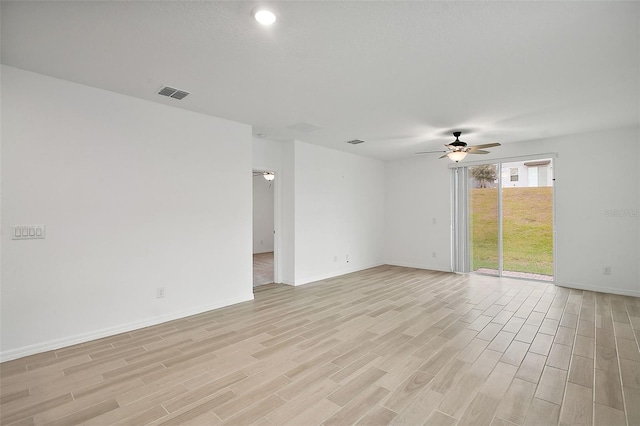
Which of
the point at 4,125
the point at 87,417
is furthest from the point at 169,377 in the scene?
the point at 4,125

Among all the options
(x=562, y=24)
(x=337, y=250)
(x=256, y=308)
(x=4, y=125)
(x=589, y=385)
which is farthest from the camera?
(x=337, y=250)

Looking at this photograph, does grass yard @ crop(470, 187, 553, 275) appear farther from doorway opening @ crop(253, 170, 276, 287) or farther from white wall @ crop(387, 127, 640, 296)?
doorway opening @ crop(253, 170, 276, 287)

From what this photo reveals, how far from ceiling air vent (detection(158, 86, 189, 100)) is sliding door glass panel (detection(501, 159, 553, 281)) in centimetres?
618

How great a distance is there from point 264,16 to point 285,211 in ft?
13.0

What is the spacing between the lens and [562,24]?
86.9 inches

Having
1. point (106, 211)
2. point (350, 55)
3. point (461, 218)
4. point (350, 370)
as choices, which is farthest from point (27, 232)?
point (461, 218)

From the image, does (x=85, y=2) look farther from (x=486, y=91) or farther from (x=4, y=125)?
(x=486, y=91)

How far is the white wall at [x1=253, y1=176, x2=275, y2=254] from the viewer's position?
34.6ft

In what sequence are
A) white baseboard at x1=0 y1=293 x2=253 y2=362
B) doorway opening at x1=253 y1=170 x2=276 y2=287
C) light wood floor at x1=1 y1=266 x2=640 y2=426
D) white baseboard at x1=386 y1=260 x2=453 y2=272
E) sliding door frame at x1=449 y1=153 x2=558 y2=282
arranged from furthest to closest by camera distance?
1. doorway opening at x1=253 y1=170 x2=276 y2=287
2. white baseboard at x1=386 y1=260 x2=453 y2=272
3. sliding door frame at x1=449 y1=153 x2=558 y2=282
4. white baseboard at x1=0 y1=293 x2=253 y2=362
5. light wood floor at x1=1 y1=266 x2=640 y2=426

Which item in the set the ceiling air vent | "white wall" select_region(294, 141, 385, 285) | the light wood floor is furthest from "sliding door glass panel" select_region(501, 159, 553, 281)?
the ceiling air vent

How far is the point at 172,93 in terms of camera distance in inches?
137

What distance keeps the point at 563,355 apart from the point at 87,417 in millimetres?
4013

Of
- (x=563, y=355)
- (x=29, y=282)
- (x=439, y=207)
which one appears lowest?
(x=563, y=355)

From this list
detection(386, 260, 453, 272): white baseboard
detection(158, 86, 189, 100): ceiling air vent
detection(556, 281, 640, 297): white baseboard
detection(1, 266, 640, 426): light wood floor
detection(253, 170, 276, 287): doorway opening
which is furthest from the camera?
detection(253, 170, 276, 287): doorway opening
